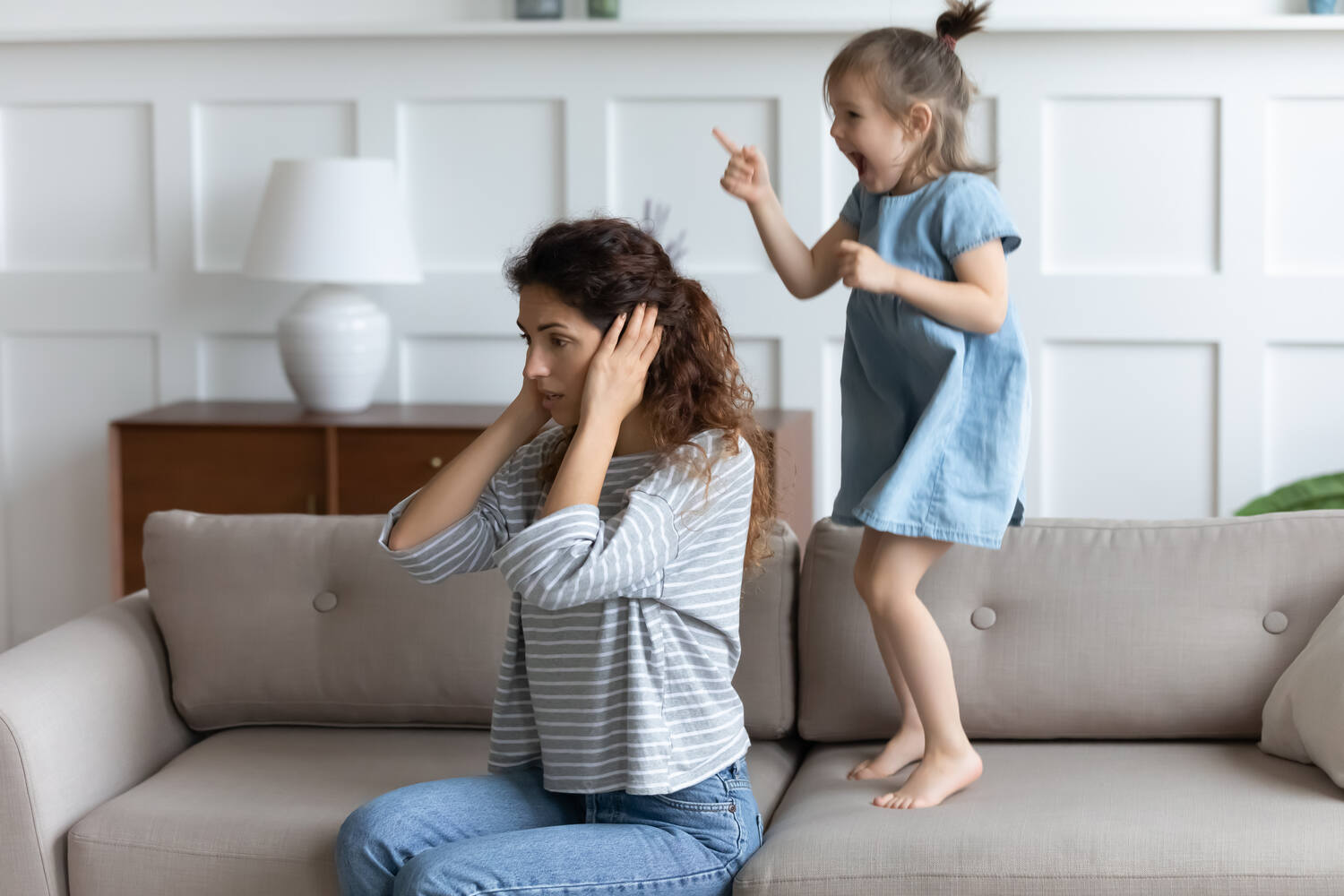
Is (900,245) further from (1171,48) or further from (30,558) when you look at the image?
(30,558)

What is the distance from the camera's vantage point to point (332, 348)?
3.29 metres

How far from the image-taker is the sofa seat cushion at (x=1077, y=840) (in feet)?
4.99

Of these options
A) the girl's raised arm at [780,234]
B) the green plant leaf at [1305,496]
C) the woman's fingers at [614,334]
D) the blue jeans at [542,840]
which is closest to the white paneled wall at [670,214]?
the green plant leaf at [1305,496]

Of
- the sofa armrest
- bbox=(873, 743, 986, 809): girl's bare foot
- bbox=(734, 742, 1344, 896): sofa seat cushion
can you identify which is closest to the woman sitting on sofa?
bbox=(734, 742, 1344, 896): sofa seat cushion

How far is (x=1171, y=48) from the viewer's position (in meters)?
3.28

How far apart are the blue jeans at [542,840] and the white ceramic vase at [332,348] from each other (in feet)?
6.13

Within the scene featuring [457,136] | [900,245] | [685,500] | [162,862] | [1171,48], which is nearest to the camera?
[685,500]

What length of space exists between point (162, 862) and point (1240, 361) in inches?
105

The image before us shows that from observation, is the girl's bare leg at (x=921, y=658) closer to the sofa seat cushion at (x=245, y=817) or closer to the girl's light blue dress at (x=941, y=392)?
the girl's light blue dress at (x=941, y=392)

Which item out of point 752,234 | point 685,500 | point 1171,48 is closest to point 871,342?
point 685,500

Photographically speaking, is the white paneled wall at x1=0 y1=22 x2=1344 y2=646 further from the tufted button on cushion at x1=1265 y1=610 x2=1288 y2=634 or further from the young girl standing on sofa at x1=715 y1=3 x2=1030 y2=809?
the tufted button on cushion at x1=1265 y1=610 x2=1288 y2=634

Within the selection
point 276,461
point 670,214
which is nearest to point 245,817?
point 276,461

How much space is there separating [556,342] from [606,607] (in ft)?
0.97

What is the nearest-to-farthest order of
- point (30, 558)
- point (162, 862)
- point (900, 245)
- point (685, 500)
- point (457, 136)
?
1. point (685, 500)
2. point (162, 862)
3. point (900, 245)
4. point (457, 136)
5. point (30, 558)
